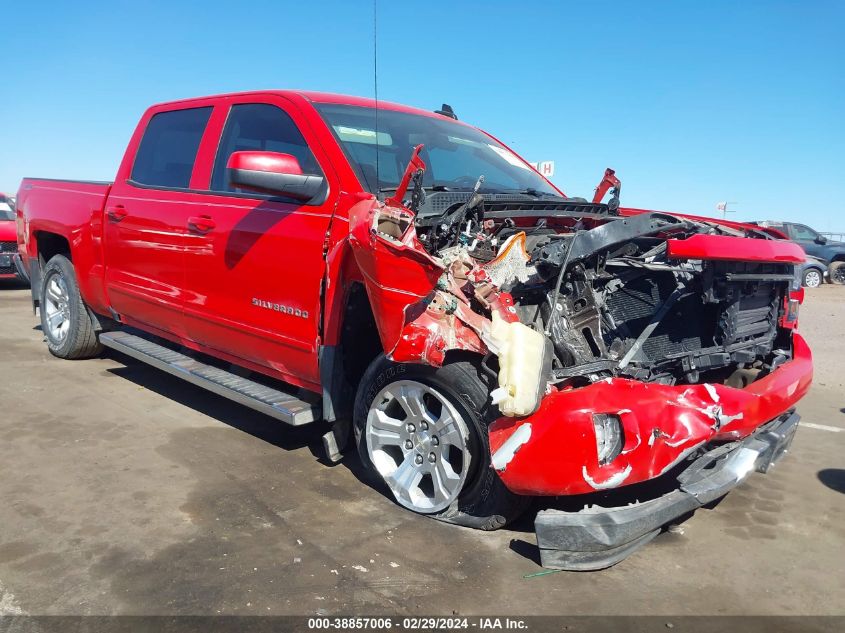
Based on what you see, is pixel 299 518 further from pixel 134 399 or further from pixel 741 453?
pixel 134 399

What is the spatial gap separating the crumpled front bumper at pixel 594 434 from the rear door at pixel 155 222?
2581mm

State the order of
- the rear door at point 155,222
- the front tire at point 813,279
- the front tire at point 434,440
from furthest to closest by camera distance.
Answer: the front tire at point 813,279 < the rear door at point 155,222 < the front tire at point 434,440

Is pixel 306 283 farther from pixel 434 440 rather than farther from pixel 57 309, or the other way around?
pixel 57 309

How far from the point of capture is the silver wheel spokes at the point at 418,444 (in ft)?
9.75

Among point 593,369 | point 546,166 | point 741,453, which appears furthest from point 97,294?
point 546,166

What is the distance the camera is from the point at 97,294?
526cm

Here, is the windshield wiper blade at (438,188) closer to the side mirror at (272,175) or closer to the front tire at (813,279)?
the side mirror at (272,175)

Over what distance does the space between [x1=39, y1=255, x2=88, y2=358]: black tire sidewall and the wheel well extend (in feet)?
0.44

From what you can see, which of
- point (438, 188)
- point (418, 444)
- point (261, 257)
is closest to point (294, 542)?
point (418, 444)

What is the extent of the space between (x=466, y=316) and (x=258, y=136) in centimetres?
207

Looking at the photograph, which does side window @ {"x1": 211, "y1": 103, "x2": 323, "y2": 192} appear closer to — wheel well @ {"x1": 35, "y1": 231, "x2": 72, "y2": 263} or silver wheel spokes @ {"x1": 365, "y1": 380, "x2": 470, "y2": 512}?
silver wheel spokes @ {"x1": 365, "y1": 380, "x2": 470, "y2": 512}

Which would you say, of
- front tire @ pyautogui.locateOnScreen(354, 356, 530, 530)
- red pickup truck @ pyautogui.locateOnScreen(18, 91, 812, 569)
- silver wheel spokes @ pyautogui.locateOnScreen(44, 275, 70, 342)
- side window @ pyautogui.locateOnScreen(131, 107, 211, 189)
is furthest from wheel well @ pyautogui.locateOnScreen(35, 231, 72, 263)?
Answer: front tire @ pyautogui.locateOnScreen(354, 356, 530, 530)

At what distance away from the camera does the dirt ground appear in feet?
8.30

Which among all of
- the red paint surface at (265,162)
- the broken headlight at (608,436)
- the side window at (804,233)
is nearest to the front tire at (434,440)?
the broken headlight at (608,436)
